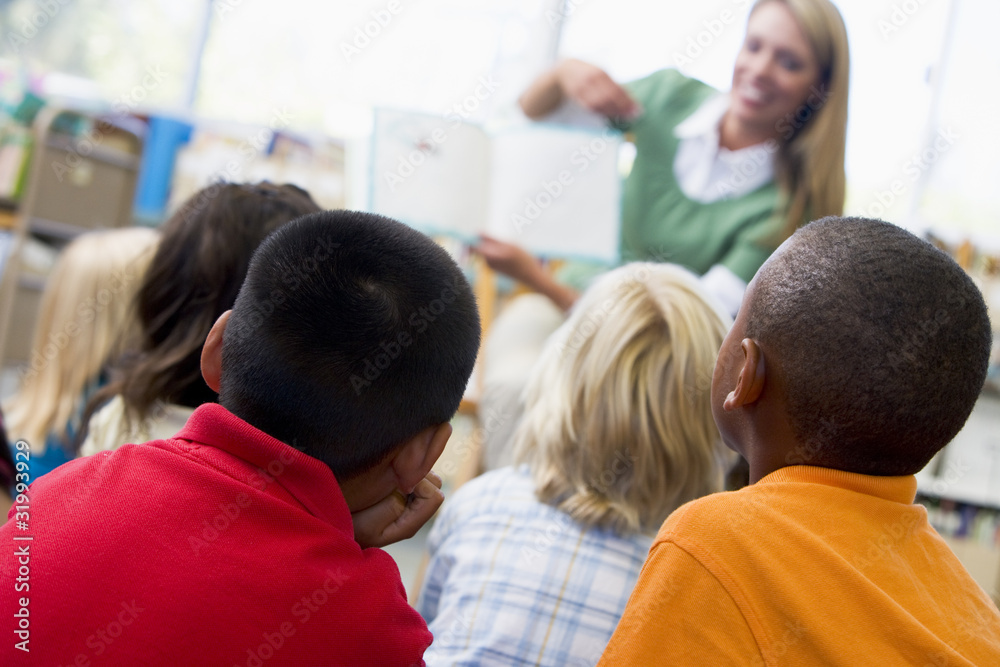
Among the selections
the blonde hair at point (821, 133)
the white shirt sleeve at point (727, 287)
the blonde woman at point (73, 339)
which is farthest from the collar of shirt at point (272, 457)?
the blonde hair at point (821, 133)

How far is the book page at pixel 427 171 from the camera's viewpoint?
1.93m

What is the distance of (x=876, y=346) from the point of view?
611mm

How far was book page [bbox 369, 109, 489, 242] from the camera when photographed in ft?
6.32

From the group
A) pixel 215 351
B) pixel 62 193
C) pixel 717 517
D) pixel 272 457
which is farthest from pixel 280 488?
pixel 62 193

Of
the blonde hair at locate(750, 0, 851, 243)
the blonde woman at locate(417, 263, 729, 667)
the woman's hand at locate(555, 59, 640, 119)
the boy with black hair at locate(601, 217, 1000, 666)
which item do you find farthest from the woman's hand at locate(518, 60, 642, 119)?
the boy with black hair at locate(601, 217, 1000, 666)

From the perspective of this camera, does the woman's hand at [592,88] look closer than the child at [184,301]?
No

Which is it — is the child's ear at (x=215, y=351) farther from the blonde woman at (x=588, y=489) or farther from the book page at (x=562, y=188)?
the book page at (x=562, y=188)

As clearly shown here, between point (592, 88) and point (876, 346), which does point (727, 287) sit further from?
point (876, 346)

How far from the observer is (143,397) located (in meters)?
1.07

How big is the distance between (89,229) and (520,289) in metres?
2.17

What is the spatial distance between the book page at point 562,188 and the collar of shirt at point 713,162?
199 millimetres

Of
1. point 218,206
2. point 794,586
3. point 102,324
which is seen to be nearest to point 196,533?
point 794,586

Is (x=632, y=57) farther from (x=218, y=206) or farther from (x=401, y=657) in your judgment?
(x=401, y=657)

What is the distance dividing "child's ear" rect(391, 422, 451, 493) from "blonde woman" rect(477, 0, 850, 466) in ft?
4.24
